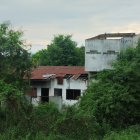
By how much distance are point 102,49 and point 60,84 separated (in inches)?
260

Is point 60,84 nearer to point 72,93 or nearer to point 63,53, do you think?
point 72,93

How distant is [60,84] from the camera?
40.0 m

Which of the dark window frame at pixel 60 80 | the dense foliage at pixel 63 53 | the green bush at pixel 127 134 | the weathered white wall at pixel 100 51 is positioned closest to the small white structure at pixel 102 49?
the weathered white wall at pixel 100 51

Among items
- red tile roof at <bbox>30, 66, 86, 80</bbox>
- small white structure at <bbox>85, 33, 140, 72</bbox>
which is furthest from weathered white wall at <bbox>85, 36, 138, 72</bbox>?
red tile roof at <bbox>30, 66, 86, 80</bbox>

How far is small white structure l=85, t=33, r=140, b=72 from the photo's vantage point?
3400 centimetres

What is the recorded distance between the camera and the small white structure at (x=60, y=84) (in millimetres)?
38750

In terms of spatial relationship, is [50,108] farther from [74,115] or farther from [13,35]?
Answer: [13,35]

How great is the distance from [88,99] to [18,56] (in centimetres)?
698

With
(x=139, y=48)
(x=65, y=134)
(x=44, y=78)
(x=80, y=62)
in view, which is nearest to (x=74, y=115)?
(x=65, y=134)

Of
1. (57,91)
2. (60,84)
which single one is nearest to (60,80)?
(60,84)

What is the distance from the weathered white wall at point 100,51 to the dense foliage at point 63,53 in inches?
719

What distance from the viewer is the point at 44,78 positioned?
40562mm

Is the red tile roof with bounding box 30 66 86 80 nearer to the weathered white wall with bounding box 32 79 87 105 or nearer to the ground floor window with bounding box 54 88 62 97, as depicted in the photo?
the weathered white wall with bounding box 32 79 87 105

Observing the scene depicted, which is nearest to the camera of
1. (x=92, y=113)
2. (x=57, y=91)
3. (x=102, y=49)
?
(x=92, y=113)
